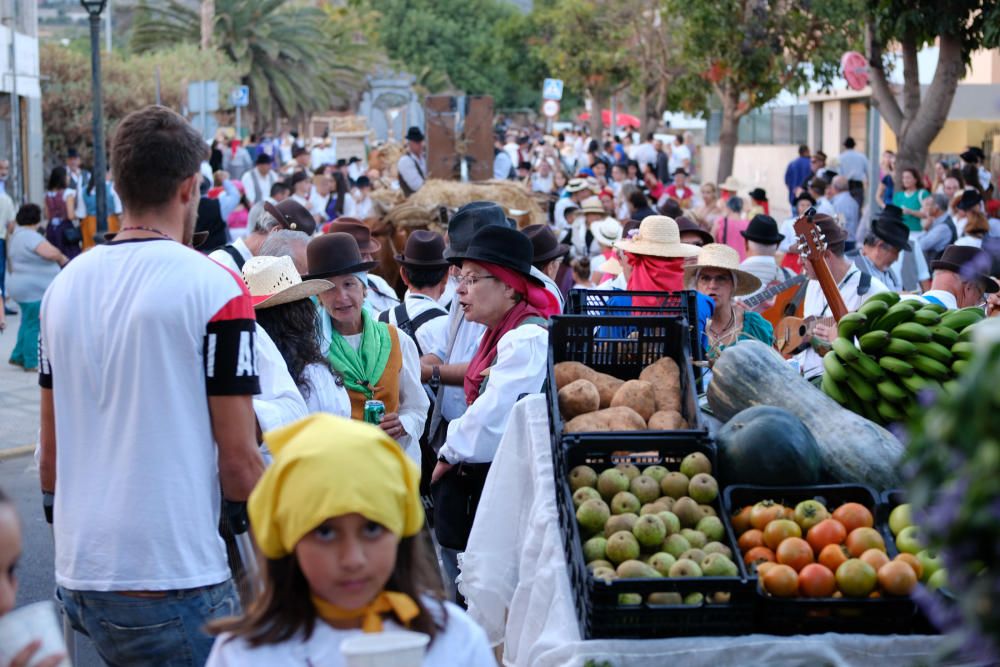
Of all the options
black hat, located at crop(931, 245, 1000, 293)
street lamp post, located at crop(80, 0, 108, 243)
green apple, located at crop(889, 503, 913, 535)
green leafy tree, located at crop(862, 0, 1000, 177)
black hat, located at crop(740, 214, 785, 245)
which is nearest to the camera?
green apple, located at crop(889, 503, 913, 535)

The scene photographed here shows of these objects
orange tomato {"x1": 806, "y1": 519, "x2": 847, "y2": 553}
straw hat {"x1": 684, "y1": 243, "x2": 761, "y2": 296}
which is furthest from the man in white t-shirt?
straw hat {"x1": 684, "y1": 243, "x2": 761, "y2": 296}

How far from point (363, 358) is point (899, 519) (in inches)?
101

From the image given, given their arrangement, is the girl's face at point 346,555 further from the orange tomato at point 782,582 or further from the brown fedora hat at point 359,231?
the brown fedora hat at point 359,231

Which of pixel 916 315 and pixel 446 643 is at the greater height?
pixel 916 315

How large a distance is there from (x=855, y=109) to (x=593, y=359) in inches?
1456

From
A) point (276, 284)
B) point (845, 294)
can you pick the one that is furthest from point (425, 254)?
point (845, 294)

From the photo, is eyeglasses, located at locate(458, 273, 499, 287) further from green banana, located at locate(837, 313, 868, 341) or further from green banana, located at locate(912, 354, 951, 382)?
green banana, located at locate(912, 354, 951, 382)

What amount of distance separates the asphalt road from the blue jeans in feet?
8.11

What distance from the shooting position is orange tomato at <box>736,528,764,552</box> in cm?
414

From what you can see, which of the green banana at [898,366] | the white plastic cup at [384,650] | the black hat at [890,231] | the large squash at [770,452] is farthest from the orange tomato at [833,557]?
the black hat at [890,231]

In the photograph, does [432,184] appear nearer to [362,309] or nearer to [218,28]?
[362,309]

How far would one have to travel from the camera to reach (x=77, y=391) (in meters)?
3.50

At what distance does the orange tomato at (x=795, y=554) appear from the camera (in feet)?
13.0

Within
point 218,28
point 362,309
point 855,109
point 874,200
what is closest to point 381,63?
point 218,28
